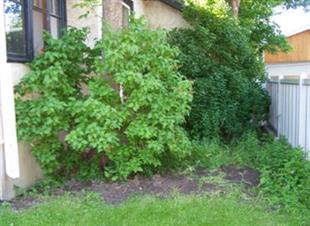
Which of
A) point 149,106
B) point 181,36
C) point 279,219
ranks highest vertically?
point 181,36

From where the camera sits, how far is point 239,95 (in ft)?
29.6

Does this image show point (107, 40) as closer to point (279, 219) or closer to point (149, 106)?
point (149, 106)

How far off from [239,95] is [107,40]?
4.40m

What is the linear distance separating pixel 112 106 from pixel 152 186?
1086 millimetres

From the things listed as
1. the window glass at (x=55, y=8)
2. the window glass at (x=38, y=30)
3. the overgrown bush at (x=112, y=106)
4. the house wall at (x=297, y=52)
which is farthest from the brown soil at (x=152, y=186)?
the house wall at (x=297, y=52)

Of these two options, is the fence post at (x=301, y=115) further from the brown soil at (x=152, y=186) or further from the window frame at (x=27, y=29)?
the window frame at (x=27, y=29)

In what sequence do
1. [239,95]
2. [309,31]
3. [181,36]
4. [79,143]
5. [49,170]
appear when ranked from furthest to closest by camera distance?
[309,31] → [181,36] → [239,95] → [49,170] → [79,143]

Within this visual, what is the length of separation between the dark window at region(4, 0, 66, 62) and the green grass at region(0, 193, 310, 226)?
1882mm

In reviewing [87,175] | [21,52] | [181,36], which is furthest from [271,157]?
[181,36]

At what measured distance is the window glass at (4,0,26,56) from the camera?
5.31 metres

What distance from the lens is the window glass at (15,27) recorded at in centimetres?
531

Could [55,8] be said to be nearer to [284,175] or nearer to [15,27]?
[15,27]

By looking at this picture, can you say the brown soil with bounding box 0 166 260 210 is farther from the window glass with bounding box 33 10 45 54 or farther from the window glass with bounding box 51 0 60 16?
the window glass with bounding box 51 0 60 16

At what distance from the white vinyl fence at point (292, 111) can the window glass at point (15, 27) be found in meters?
3.82
